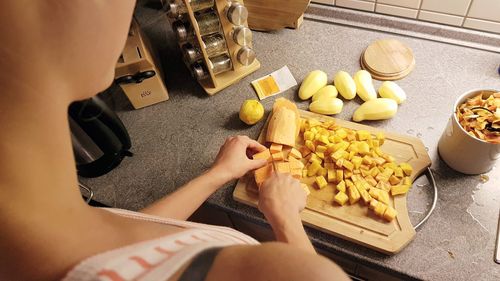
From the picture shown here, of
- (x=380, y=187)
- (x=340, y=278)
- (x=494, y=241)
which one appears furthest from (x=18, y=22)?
(x=494, y=241)

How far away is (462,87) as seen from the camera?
854 mm

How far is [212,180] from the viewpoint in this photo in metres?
0.70

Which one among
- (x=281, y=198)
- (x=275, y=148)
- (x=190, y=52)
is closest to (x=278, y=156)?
(x=275, y=148)

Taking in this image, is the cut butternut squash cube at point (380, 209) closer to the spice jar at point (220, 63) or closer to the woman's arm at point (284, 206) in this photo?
the woman's arm at point (284, 206)

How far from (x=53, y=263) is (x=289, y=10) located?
0.91m

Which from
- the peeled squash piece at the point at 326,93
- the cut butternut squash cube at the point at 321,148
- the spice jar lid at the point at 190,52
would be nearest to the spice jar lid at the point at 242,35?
the spice jar lid at the point at 190,52

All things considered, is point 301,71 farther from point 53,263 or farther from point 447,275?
point 53,263

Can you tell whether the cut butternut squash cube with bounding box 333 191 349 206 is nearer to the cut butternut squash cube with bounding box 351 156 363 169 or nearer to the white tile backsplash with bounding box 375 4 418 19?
the cut butternut squash cube with bounding box 351 156 363 169

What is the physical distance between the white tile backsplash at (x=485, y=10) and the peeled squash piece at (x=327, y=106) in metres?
0.43

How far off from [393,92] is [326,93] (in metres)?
0.16

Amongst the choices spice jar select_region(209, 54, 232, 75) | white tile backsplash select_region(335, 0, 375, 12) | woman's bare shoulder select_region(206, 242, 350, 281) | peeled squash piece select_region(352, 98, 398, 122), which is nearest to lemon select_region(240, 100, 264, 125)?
spice jar select_region(209, 54, 232, 75)

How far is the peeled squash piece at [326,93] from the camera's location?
85 cm

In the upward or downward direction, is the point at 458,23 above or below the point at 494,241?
above

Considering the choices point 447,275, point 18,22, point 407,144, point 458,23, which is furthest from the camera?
point 458,23
